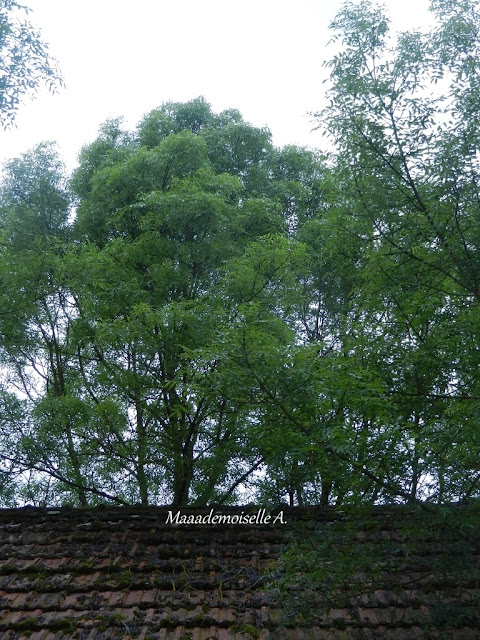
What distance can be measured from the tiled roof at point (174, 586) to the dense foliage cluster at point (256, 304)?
59 centimetres

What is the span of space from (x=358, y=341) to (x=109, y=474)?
15.8 feet

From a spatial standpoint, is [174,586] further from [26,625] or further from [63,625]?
[26,625]

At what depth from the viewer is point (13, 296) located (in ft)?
24.5

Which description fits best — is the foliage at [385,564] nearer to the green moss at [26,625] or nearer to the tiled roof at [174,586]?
the tiled roof at [174,586]

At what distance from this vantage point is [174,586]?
186 inches

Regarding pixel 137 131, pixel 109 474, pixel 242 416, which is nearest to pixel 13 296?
pixel 109 474

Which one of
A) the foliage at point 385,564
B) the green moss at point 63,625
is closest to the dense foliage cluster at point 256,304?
the foliage at point 385,564

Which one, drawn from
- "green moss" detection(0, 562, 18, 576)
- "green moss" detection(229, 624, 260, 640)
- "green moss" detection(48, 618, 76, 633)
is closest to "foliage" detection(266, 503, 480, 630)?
"green moss" detection(229, 624, 260, 640)

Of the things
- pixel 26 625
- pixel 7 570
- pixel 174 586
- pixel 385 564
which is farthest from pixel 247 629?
pixel 7 570

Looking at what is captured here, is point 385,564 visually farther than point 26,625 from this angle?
Yes

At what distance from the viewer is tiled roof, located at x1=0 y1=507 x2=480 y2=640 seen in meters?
4.18

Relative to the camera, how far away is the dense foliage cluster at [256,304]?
14.0 ft

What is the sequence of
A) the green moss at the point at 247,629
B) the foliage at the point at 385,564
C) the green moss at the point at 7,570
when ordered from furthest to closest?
the green moss at the point at 7,570 → the green moss at the point at 247,629 → the foliage at the point at 385,564

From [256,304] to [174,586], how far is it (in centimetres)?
222
